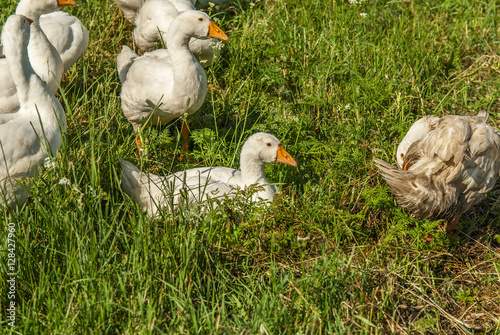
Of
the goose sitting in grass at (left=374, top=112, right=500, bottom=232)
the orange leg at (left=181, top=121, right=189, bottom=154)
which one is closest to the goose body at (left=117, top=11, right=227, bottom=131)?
the orange leg at (left=181, top=121, right=189, bottom=154)

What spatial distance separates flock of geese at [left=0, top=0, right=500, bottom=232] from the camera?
353 centimetres

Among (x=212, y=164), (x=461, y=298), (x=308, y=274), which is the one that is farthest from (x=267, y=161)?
(x=461, y=298)

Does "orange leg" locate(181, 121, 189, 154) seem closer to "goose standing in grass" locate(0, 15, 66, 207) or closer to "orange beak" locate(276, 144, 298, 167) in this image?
"orange beak" locate(276, 144, 298, 167)

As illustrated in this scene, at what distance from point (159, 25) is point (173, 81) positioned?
134 centimetres

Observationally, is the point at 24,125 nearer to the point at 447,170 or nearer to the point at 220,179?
the point at 220,179

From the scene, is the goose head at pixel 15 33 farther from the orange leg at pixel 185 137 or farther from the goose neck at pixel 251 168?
the goose neck at pixel 251 168

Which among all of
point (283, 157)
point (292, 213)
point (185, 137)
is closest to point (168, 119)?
point (185, 137)

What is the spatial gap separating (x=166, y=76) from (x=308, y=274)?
213cm

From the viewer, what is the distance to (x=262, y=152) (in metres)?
3.84

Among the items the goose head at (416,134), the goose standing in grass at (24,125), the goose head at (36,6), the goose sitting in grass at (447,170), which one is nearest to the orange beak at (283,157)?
the goose sitting in grass at (447,170)

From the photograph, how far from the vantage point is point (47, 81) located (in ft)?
14.8

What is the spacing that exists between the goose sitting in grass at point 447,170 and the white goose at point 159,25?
2388 millimetres

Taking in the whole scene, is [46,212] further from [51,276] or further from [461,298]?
[461,298]

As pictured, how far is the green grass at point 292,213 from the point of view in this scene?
290cm
